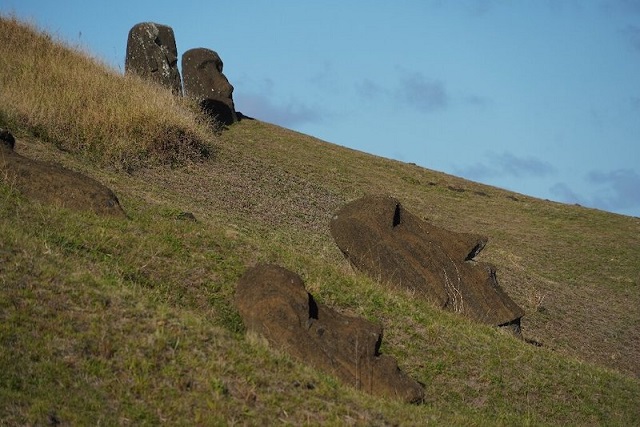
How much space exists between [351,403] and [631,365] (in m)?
13.2

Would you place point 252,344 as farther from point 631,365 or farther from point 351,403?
point 631,365

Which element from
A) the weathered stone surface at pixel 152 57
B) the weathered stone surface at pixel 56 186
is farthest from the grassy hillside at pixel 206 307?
the weathered stone surface at pixel 152 57

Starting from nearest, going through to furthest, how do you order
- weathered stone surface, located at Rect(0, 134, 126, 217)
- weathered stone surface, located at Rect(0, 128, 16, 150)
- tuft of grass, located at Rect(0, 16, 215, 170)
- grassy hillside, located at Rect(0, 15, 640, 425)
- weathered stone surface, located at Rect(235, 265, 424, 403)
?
1. grassy hillside, located at Rect(0, 15, 640, 425)
2. weathered stone surface, located at Rect(235, 265, 424, 403)
3. weathered stone surface, located at Rect(0, 134, 126, 217)
4. weathered stone surface, located at Rect(0, 128, 16, 150)
5. tuft of grass, located at Rect(0, 16, 215, 170)

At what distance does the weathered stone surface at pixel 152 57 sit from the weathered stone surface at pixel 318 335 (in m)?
26.3

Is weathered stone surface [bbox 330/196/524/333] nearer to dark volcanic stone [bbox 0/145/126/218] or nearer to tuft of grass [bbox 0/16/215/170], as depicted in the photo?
dark volcanic stone [bbox 0/145/126/218]

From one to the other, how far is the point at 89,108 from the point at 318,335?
18900 mm

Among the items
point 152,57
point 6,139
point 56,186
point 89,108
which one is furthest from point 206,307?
point 152,57

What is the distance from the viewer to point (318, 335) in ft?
39.5

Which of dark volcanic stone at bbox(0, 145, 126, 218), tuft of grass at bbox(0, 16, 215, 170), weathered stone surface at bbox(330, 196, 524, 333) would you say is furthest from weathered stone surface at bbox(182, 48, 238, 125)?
dark volcanic stone at bbox(0, 145, 126, 218)

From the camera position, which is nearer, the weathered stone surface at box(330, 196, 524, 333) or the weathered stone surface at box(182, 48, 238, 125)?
the weathered stone surface at box(330, 196, 524, 333)

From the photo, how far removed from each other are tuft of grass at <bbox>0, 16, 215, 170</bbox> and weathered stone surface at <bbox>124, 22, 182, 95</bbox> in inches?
123

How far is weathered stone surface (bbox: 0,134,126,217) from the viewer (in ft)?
53.5

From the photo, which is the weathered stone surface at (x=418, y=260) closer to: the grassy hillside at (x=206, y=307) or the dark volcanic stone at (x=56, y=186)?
the grassy hillside at (x=206, y=307)

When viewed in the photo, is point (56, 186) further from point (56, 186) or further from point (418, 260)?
point (418, 260)
